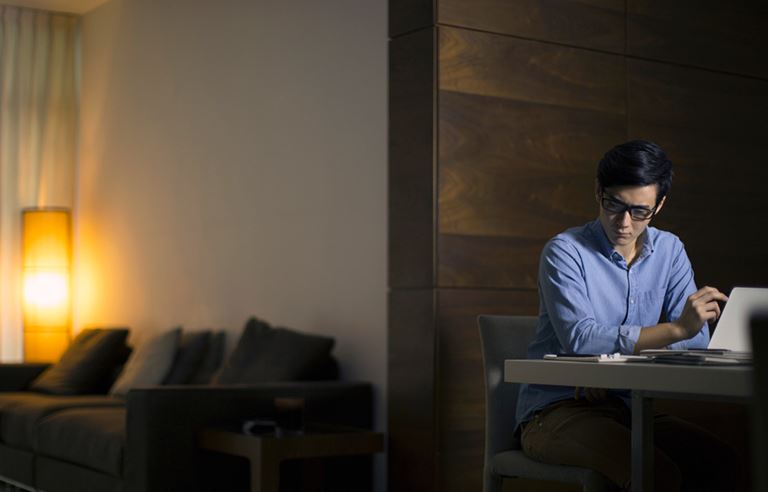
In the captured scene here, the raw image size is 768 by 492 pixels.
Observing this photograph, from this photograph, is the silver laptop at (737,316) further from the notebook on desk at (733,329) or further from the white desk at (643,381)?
the white desk at (643,381)

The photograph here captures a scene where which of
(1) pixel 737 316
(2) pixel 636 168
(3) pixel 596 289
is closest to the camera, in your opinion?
(1) pixel 737 316

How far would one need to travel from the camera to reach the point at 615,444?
8.48ft

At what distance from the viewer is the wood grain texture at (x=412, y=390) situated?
4.07 meters

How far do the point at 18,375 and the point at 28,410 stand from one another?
40.0 inches

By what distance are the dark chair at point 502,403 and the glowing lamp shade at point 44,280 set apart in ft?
16.8

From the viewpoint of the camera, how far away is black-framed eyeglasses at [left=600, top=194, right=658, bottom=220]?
2.74 m

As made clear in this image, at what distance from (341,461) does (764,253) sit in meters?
2.08

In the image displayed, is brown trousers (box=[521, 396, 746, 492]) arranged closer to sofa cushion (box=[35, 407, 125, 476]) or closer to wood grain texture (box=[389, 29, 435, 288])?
wood grain texture (box=[389, 29, 435, 288])

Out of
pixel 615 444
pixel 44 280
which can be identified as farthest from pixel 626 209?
pixel 44 280

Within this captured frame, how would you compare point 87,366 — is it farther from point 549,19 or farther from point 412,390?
point 549,19

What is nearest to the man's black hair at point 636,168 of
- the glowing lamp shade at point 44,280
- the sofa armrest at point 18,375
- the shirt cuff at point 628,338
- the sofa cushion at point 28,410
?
the shirt cuff at point 628,338

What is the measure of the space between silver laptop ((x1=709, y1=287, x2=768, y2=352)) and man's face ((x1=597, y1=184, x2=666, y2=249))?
352mm

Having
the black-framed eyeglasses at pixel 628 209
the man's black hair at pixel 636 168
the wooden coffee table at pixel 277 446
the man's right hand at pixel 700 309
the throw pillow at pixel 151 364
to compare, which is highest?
the man's black hair at pixel 636 168

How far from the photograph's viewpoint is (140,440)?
425cm
